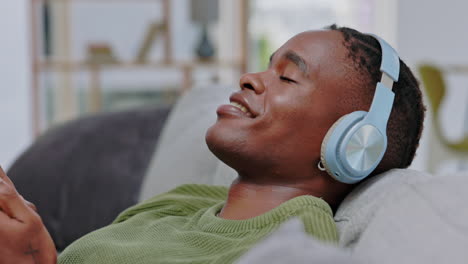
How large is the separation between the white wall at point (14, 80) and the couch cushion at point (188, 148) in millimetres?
3017

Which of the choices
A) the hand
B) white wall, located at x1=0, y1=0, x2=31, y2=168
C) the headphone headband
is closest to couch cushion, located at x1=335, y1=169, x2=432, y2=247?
the headphone headband

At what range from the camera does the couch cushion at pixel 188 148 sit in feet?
5.43

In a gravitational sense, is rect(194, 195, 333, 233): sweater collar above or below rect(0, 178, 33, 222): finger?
below

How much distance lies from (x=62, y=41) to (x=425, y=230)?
4.64 meters

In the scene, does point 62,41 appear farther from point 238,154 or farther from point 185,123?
point 238,154

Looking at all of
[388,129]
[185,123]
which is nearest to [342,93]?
[388,129]

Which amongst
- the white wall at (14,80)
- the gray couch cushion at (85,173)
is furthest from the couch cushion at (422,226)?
the white wall at (14,80)

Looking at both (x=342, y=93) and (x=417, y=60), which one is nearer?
(x=342, y=93)

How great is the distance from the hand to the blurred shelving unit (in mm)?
4163

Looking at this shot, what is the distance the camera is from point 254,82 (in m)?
1.14

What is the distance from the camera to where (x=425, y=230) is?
86cm

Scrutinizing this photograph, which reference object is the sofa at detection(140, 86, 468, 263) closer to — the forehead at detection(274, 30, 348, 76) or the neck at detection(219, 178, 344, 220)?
the neck at detection(219, 178, 344, 220)

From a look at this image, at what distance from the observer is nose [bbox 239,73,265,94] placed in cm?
114

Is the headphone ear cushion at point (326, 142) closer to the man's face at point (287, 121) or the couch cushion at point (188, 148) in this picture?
the man's face at point (287, 121)
